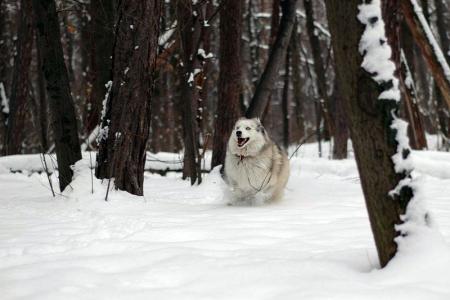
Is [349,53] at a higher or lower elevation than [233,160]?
higher

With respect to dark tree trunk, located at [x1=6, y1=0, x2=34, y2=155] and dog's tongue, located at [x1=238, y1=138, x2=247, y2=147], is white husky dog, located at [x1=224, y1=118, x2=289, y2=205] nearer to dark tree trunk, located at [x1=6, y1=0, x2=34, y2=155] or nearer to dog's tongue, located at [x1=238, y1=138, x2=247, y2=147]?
dog's tongue, located at [x1=238, y1=138, x2=247, y2=147]

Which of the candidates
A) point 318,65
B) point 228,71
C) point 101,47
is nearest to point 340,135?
point 318,65

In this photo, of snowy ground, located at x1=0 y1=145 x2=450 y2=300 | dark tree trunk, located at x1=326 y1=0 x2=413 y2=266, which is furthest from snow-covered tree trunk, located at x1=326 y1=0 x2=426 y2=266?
snowy ground, located at x1=0 y1=145 x2=450 y2=300

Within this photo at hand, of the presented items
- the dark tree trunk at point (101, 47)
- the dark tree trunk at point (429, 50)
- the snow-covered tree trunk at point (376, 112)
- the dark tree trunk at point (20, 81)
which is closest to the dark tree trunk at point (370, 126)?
the snow-covered tree trunk at point (376, 112)

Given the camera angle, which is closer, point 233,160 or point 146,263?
point 146,263

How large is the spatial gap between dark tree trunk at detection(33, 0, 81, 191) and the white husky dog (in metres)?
2.04

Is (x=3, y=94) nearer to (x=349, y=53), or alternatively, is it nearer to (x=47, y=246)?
(x=47, y=246)

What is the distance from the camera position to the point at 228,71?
332 inches

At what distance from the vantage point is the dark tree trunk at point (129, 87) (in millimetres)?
5227

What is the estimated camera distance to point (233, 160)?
6.38 meters

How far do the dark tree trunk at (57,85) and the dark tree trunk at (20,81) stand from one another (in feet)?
19.5

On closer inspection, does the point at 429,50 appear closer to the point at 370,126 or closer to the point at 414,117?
the point at 370,126

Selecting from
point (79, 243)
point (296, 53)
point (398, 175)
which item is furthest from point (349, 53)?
point (296, 53)

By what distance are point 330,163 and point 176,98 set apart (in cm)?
826
